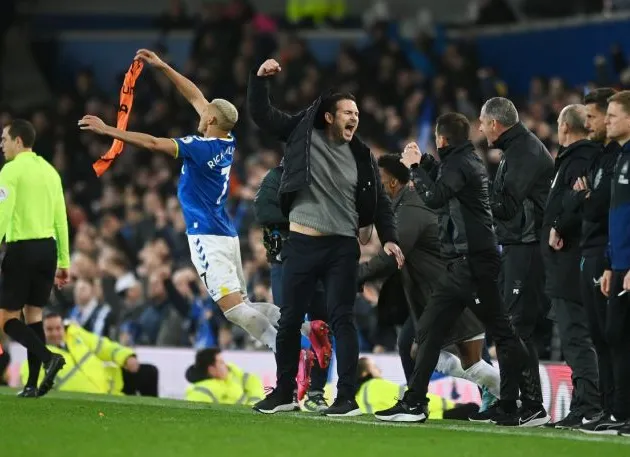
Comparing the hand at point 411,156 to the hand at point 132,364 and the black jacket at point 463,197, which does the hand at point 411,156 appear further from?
the hand at point 132,364

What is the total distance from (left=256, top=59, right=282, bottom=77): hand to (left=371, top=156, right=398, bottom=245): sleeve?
3.07 ft

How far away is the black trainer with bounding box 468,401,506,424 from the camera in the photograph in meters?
10.4

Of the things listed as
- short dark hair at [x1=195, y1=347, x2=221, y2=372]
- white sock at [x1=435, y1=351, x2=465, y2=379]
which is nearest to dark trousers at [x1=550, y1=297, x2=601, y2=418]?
white sock at [x1=435, y1=351, x2=465, y2=379]

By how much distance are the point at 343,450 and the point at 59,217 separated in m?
4.76

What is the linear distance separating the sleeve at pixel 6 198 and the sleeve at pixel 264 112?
245 cm

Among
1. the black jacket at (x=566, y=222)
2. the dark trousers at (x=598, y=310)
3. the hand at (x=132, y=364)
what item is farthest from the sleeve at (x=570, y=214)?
the hand at (x=132, y=364)

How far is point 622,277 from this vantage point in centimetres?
902

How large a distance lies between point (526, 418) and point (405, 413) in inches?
35.2

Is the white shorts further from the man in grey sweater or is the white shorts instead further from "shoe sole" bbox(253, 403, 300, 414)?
"shoe sole" bbox(253, 403, 300, 414)

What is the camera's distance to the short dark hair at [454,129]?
10.1 metres

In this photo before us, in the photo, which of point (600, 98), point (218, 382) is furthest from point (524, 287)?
point (218, 382)

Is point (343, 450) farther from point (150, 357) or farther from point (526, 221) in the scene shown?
point (150, 357)

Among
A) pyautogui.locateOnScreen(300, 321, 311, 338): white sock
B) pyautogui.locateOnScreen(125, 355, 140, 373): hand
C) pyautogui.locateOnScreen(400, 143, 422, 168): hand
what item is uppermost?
pyautogui.locateOnScreen(400, 143, 422, 168): hand

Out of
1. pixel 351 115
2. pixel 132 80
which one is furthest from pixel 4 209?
pixel 351 115
